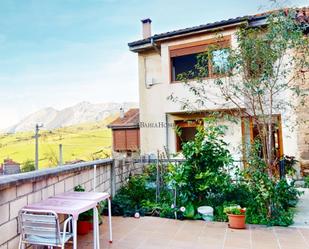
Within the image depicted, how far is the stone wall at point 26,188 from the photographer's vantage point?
3.27 m

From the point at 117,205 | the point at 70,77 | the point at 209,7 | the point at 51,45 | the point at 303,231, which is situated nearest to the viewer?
the point at 303,231

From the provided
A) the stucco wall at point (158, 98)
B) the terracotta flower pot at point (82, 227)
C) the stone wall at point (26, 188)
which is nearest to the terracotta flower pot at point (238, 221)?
the terracotta flower pot at point (82, 227)

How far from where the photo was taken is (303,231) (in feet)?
16.3

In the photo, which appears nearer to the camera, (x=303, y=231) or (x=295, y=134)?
(x=303, y=231)

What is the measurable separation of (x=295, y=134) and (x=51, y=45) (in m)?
13.9

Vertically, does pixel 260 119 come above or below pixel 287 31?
below

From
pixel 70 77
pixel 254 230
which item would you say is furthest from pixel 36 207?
pixel 70 77

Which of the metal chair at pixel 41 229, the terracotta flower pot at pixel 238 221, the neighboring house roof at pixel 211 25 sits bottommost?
the terracotta flower pot at pixel 238 221

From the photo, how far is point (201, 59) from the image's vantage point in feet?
25.9

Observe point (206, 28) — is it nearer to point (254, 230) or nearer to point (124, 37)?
point (124, 37)

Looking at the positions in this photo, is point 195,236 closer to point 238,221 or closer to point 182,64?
point 238,221

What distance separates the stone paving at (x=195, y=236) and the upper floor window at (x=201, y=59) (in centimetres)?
394

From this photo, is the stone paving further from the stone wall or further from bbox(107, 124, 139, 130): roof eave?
bbox(107, 124, 139, 130): roof eave

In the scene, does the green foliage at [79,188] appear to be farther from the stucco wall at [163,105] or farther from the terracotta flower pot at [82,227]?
the stucco wall at [163,105]
